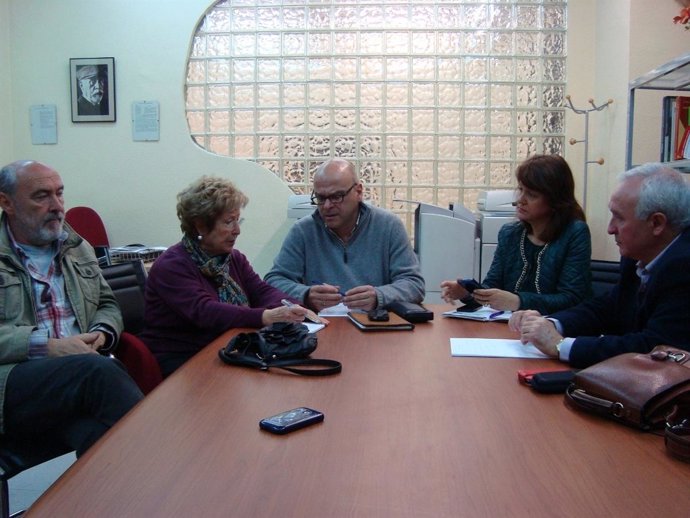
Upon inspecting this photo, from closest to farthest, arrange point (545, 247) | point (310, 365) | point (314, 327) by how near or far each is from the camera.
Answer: point (310, 365) < point (314, 327) < point (545, 247)

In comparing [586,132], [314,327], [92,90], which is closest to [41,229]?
[314,327]

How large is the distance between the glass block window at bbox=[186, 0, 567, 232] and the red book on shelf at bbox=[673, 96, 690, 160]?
171 cm

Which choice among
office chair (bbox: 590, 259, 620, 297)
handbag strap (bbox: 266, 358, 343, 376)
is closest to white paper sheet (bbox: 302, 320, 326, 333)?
handbag strap (bbox: 266, 358, 343, 376)

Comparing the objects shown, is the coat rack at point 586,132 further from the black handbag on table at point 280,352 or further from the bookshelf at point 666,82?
the black handbag on table at point 280,352

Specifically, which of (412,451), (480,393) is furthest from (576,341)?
(412,451)

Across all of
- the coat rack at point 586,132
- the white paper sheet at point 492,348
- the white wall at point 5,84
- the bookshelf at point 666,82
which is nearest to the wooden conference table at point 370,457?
the white paper sheet at point 492,348

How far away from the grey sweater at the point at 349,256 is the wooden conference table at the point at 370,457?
3.72ft

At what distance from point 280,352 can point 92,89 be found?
12.8 feet

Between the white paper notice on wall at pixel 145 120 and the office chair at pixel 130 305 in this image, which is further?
the white paper notice on wall at pixel 145 120

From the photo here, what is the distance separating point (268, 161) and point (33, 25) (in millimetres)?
1975

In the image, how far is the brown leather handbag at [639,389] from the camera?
1.06 m

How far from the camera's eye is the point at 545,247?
2.41 metres

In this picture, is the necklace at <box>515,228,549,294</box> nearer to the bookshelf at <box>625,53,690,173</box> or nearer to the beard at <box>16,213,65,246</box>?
the bookshelf at <box>625,53,690,173</box>

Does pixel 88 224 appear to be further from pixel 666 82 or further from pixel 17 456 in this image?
pixel 666 82
